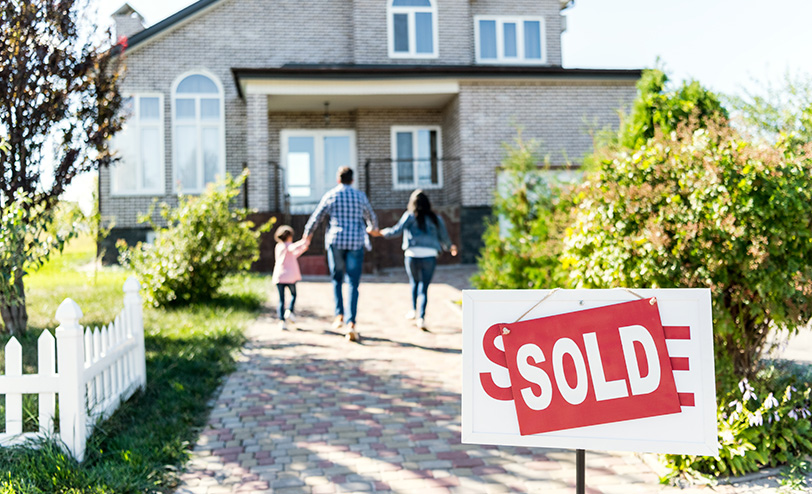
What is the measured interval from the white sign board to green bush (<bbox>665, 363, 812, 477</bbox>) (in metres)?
1.41

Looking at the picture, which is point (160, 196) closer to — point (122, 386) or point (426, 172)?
point (426, 172)

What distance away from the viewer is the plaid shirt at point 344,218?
25.3 feet

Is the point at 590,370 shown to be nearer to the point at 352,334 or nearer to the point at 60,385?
the point at 60,385

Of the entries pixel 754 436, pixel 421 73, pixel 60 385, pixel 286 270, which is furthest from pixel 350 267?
pixel 421 73

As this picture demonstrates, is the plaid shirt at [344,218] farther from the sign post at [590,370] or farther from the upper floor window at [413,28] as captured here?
the upper floor window at [413,28]

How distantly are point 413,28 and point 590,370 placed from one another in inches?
694

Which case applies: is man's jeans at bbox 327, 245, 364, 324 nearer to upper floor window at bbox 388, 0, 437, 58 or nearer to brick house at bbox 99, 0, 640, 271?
brick house at bbox 99, 0, 640, 271

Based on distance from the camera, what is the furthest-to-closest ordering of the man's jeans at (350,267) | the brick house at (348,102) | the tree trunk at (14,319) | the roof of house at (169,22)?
1. the roof of house at (169,22)
2. the brick house at (348,102)
3. the man's jeans at (350,267)
4. the tree trunk at (14,319)

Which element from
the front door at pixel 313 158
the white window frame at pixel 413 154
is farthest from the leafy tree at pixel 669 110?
the front door at pixel 313 158

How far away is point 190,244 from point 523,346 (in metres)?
7.61

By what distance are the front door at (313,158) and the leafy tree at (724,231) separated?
14676 millimetres

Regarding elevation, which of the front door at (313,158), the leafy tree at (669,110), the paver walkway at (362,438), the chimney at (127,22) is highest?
the chimney at (127,22)

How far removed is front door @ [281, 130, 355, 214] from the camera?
18.4 metres

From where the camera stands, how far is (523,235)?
8.00m
